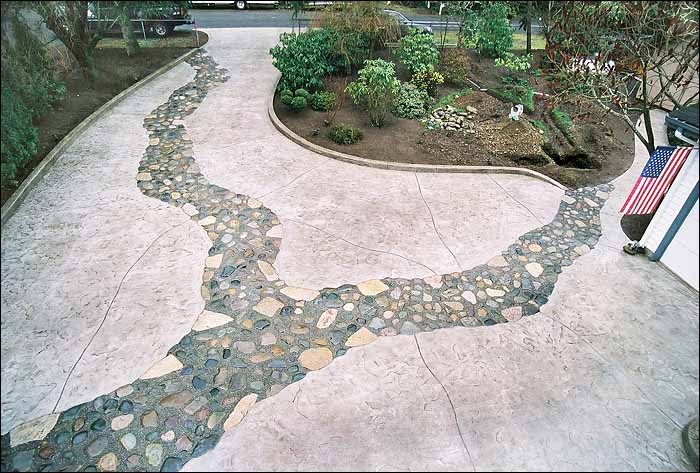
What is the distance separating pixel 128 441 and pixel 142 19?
928 centimetres

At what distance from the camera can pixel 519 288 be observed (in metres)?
4.96

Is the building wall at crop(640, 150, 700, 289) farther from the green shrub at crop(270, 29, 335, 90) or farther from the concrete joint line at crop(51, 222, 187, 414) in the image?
the green shrub at crop(270, 29, 335, 90)

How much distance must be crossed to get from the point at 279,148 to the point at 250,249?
2.92 metres

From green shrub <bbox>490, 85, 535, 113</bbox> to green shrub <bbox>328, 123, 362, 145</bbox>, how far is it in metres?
4.03

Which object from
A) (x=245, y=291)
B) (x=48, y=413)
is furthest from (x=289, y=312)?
(x=48, y=413)

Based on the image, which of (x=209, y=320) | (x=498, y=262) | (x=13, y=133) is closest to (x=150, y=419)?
(x=209, y=320)

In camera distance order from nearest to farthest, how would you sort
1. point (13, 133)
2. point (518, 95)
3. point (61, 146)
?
point (13, 133) → point (61, 146) → point (518, 95)

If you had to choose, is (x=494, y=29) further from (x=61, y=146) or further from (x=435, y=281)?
(x=61, y=146)

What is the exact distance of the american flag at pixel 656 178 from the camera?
461 centimetres

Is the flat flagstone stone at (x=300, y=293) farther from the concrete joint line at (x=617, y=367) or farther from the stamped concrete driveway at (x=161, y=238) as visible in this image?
the concrete joint line at (x=617, y=367)

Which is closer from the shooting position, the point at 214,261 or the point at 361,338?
the point at 361,338

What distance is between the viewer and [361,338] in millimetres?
4273

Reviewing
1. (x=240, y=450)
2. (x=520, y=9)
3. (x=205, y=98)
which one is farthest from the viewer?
(x=520, y=9)

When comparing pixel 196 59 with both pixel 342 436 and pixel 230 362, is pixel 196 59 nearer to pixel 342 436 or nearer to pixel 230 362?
pixel 230 362
